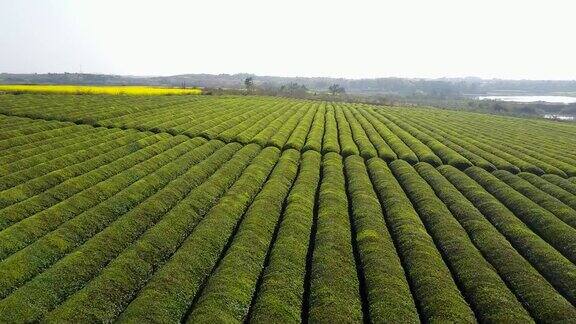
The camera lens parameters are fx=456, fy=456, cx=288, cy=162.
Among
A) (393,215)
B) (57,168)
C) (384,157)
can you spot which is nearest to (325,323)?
(393,215)

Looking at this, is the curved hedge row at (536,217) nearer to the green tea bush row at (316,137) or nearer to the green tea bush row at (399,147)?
the green tea bush row at (399,147)

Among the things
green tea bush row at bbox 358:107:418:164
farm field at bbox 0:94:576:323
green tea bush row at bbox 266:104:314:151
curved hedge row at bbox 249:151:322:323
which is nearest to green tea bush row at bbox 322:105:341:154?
farm field at bbox 0:94:576:323

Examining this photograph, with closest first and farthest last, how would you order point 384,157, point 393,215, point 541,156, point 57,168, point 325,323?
→ point 325,323, point 393,215, point 57,168, point 384,157, point 541,156

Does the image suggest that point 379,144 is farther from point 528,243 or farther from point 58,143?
point 58,143

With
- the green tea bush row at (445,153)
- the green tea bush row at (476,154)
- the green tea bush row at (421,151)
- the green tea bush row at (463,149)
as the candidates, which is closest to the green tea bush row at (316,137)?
the green tea bush row at (421,151)

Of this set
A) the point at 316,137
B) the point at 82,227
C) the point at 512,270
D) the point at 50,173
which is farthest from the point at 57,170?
the point at 512,270

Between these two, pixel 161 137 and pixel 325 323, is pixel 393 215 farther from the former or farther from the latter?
pixel 161 137
